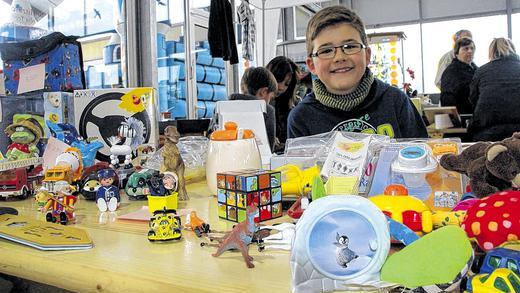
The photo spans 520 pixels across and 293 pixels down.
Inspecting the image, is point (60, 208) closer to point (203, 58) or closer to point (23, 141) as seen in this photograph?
point (23, 141)

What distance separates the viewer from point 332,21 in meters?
1.35

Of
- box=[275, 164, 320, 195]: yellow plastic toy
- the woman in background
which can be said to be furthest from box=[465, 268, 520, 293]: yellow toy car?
the woman in background

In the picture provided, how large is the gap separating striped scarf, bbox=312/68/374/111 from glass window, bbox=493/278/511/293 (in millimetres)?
1177

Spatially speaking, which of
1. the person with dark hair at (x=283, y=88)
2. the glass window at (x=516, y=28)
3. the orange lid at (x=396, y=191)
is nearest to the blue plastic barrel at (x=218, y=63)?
the person with dark hair at (x=283, y=88)

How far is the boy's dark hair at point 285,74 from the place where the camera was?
290 centimetres

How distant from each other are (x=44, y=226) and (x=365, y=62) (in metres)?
1.07

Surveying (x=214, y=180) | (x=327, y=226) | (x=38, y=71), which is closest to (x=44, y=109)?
(x=38, y=71)

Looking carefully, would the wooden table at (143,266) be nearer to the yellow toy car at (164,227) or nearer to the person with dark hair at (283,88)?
the yellow toy car at (164,227)

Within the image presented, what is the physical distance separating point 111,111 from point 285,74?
1.72 m

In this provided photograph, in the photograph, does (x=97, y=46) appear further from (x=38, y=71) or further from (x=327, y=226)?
(x=327, y=226)

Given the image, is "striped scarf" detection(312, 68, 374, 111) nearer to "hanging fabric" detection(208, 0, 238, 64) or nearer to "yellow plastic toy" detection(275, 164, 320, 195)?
"yellow plastic toy" detection(275, 164, 320, 195)

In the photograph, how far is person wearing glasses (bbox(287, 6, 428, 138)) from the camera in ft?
4.45

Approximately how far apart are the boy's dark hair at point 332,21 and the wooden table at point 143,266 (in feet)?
2.87

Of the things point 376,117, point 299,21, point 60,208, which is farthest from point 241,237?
point 299,21
